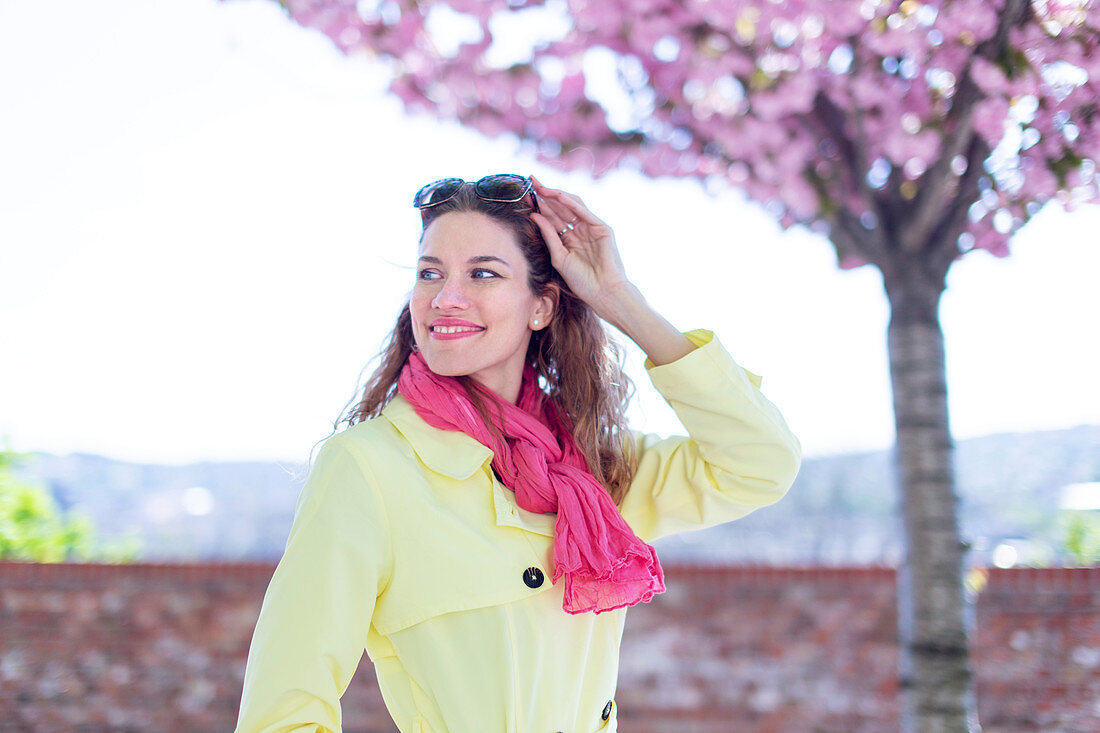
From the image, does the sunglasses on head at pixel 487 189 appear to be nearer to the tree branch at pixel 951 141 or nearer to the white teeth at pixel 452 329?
the white teeth at pixel 452 329

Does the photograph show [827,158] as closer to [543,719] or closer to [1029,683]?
[543,719]

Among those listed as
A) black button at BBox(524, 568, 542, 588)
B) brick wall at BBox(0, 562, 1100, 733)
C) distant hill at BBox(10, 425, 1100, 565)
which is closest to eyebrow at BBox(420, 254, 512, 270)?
black button at BBox(524, 568, 542, 588)

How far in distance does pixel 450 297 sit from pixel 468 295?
37mm

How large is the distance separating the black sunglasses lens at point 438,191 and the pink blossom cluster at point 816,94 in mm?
1338

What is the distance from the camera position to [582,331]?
72.9 inches

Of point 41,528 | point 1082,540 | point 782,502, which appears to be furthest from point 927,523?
point 41,528

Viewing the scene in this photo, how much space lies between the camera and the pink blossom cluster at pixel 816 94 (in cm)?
242

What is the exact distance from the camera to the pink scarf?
4.71 feet

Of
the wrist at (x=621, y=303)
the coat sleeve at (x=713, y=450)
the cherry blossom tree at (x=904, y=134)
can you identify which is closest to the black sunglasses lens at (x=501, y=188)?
the wrist at (x=621, y=303)

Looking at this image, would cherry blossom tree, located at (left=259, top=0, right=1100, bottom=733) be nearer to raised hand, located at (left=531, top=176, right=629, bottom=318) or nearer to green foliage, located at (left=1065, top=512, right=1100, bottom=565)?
raised hand, located at (left=531, top=176, right=629, bottom=318)

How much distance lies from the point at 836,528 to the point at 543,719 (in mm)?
4799

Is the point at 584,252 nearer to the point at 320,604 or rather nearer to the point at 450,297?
the point at 450,297

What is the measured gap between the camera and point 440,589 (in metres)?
1.34

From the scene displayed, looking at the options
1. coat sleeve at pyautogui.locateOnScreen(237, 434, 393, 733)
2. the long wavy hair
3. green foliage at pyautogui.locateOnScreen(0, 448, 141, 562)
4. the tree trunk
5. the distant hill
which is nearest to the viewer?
coat sleeve at pyautogui.locateOnScreen(237, 434, 393, 733)
